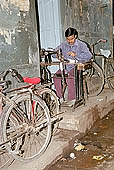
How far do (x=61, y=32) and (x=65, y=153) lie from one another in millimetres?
3459

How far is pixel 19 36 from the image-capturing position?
4344 millimetres

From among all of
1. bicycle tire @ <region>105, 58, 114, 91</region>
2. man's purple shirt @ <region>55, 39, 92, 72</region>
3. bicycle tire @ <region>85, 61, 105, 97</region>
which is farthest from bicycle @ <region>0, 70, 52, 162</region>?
bicycle tire @ <region>105, 58, 114, 91</region>

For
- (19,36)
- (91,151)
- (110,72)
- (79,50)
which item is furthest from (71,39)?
(110,72)

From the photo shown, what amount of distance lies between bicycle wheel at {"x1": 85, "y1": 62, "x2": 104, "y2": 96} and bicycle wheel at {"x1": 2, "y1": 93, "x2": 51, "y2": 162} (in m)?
3.06

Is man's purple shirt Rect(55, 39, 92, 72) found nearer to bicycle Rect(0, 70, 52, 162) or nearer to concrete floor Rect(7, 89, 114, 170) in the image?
concrete floor Rect(7, 89, 114, 170)

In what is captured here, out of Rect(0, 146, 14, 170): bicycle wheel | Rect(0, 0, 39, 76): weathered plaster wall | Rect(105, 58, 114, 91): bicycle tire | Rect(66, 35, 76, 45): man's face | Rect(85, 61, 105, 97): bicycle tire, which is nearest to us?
Rect(0, 146, 14, 170): bicycle wheel

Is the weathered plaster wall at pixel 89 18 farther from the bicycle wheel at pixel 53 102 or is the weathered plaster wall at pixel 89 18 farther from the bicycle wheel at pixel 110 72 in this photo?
the bicycle wheel at pixel 53 102

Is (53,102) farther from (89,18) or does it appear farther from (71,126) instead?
(89,18)

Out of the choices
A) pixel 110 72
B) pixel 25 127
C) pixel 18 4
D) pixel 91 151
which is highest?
pixel 18 4

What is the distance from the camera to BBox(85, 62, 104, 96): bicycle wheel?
6.90m

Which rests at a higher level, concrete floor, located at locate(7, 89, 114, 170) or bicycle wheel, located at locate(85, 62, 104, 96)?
bicycle wheel, located at locate(85, 62, 104, 96)

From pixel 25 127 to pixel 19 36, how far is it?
1735 millimetres

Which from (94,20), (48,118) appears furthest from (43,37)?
(48,118)

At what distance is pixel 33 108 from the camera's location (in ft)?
12.3
